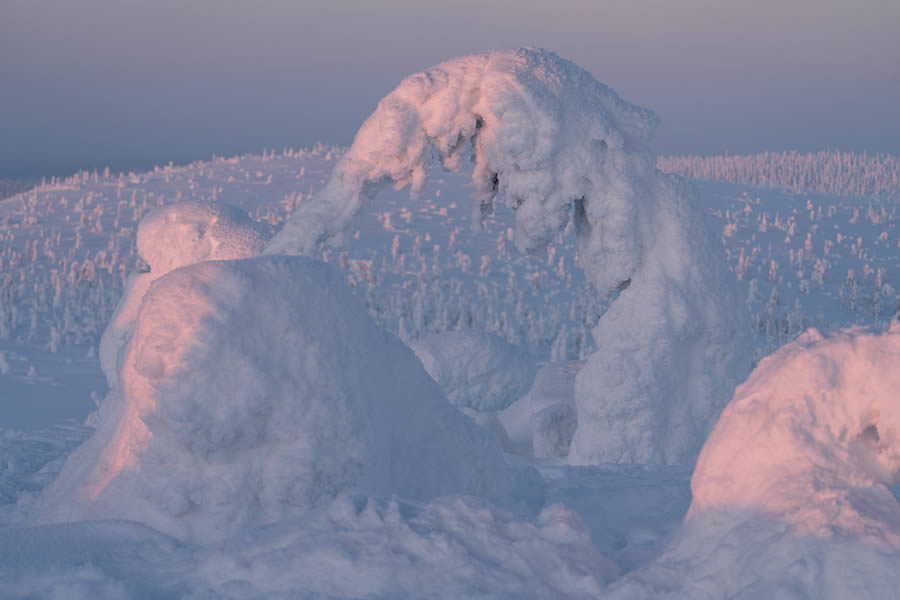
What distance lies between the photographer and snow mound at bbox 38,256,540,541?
352 cm

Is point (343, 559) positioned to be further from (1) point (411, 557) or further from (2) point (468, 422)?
(2) point (468, 422)

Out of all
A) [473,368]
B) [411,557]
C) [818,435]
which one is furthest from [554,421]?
[411,557]

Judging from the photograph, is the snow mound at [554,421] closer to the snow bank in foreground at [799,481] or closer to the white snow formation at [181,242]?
the white snow formation at [181,242]

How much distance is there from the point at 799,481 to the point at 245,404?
6.60ft

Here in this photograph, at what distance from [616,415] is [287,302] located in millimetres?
4000

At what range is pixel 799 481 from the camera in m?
2.65

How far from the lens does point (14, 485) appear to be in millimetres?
6043

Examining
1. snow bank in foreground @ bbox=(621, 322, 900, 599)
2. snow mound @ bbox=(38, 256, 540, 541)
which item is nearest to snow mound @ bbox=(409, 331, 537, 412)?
snow mound @ bbox=(38, 256, 540, 541)

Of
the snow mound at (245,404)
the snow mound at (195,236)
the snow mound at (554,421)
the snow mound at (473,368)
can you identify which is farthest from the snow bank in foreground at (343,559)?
the snow mound at (473,368)

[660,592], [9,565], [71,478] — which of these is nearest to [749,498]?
[660,592]

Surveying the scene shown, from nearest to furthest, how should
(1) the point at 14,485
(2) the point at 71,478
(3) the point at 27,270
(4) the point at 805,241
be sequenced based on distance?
(2) the point at 71,478 → (1) the point at 14,485 → (3) the point at 27,270 → (4) the point at 805,241

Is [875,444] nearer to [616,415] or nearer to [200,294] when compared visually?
[200,294]

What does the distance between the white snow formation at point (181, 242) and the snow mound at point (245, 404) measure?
12.8 ft

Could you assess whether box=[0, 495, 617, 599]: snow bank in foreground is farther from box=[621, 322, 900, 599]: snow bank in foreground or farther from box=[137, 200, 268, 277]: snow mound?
box=[137, 200, 268, 277]: snow mound
